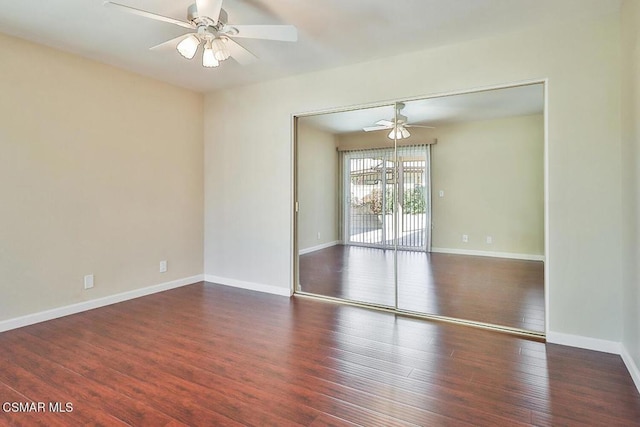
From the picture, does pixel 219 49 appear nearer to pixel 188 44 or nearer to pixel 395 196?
pixel 188 44

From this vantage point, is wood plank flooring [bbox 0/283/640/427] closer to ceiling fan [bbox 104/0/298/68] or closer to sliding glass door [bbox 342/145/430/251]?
sliding glass door [bbox 342/145/430/251]

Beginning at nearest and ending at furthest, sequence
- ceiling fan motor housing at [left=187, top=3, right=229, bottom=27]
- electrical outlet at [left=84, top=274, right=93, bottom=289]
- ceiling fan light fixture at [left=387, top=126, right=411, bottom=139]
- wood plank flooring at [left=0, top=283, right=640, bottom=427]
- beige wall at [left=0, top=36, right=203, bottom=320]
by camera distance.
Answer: wood plank flooring at [left=0, top=283, right=640, bottom=427] → ceiling fan motor housing at [left=187, top=3, right=229, bottom=27] → beige wall at [left=0, top=36, right=203, bottom=320] → electrical outlet at [left=84, top=274, right=93, bottom=289] → ceiling fan light fixture at [left=387, top=126, right=411, bottom=139]

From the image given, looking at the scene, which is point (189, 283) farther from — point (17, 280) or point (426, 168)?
point (426, 168)

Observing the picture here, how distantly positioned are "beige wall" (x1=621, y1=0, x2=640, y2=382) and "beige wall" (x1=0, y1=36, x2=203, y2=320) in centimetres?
435

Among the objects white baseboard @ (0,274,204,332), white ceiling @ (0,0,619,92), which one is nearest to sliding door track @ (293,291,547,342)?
white baseboard @ (0,274,204,332)

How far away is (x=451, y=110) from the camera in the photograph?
3527 mm

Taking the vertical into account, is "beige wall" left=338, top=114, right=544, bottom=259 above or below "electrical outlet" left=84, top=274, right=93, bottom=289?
above

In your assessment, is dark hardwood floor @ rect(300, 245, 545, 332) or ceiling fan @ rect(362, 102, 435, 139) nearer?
dark hardwood floor @ rect(300, 245, 545, 332)

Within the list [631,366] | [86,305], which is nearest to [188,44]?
[86,305]

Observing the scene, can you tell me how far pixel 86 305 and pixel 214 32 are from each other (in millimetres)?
2940

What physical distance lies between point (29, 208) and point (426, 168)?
3.86 m

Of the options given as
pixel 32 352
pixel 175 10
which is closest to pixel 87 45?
pixel 175 10

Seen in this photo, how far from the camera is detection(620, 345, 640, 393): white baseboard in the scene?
2119mm

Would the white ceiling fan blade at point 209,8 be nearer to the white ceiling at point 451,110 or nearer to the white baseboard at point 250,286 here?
the white ceiling at point 451,110
